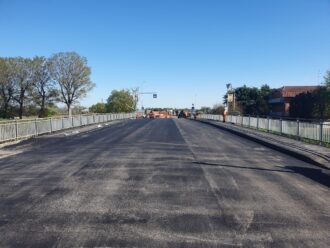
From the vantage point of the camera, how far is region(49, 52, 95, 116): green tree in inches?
3568

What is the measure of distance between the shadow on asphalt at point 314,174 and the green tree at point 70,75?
81.0 metres

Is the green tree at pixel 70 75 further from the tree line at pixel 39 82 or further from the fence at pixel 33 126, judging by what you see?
the fence at pixel 33 126

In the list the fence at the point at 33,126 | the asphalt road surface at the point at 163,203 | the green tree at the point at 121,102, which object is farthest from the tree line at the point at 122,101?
the asphalt road surface at the point at 163,203

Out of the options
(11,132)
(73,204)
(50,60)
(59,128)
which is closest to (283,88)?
(50,60)

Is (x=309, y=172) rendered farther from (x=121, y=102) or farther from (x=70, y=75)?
(x=121, y=102)

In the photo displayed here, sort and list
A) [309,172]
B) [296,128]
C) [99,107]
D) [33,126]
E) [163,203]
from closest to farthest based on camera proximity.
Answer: [163,203], [309,172], [296,128], [33,126], [99,107]

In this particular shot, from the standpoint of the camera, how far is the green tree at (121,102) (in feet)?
425

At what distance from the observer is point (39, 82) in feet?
286

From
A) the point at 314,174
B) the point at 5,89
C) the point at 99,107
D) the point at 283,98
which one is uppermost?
the point at 5,89

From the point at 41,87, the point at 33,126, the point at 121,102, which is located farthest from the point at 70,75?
the point at 33,126

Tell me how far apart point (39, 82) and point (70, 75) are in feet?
23.5

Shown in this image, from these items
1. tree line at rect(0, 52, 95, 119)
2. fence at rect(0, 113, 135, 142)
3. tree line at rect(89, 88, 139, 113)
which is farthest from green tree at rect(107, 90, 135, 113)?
fence at rect(0, 113, 135, 142)

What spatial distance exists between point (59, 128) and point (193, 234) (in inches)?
1083

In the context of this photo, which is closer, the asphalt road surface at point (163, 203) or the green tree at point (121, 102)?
the asphalt road surface at point (163, 203)
